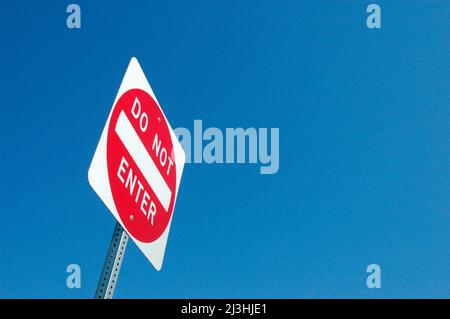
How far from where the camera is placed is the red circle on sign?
1.56m

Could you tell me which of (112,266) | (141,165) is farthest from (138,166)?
(112,266)

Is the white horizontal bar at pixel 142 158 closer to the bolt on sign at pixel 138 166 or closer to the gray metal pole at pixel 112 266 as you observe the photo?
the bolt on sign at pixel 138 166

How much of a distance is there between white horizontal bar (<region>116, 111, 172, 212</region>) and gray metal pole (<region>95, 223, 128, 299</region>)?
192 mm

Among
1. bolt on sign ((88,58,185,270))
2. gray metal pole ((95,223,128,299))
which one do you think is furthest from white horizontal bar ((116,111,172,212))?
gray metal pole ((95,223,128,299))

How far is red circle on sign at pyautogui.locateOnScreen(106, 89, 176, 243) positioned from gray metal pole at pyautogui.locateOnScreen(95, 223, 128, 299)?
→ 0.06 meters

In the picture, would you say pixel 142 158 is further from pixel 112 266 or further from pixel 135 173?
pixel 112 266

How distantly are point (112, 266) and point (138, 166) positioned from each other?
313 mm

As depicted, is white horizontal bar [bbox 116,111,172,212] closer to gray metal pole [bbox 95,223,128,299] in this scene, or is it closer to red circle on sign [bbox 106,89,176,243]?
red circle on sign [bbox 106,89,176,243]

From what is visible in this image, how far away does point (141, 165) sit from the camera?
5.61 feet

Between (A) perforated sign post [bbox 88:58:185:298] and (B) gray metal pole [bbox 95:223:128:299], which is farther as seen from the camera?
(B) gray metal pole [bbox 95:223:128:299]

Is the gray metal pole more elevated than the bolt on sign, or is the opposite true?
the bolt on sign

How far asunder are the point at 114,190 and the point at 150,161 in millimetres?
282
